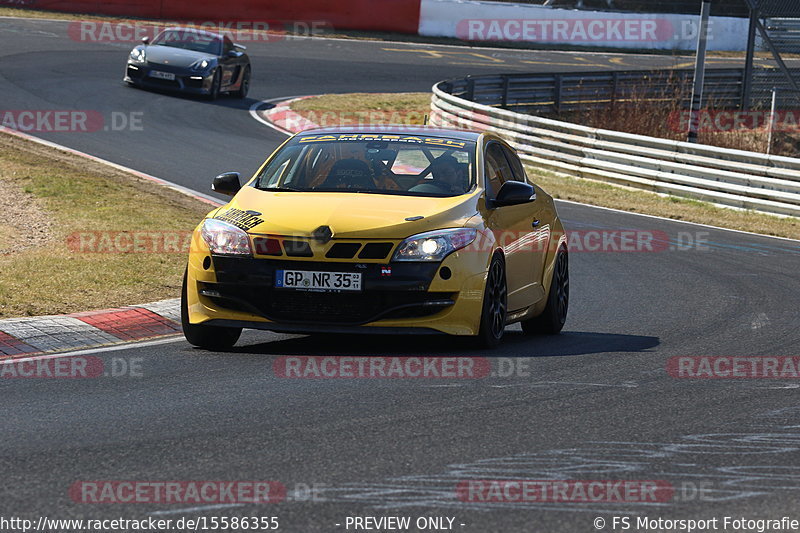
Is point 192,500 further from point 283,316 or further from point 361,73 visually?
point 361,73

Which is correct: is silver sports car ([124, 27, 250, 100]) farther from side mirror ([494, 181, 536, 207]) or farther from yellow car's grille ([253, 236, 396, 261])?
yellow car's grille ([253, 236, 396, 261])

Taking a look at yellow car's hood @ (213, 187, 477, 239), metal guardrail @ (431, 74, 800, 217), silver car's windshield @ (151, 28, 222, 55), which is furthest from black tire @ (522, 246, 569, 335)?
silver car's windshield @ (151, 28, 222, 55)

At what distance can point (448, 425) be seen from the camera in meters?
7.05

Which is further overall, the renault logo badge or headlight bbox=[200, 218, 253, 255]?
headlight bbox=[200, 218, 253, 255]

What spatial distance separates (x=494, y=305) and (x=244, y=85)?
23.4m

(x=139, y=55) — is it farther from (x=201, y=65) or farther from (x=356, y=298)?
(x=356, y=298)

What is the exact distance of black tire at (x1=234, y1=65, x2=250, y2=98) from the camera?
105ft

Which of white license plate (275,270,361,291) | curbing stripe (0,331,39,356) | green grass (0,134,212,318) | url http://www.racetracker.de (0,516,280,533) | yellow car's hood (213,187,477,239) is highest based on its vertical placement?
yellow car's hood (213,187,477,239)

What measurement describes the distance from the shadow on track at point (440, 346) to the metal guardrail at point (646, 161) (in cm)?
1243

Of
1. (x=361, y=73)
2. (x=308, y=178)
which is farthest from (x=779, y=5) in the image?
(x=308, y=178)

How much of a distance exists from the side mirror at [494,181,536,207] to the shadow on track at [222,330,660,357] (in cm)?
105

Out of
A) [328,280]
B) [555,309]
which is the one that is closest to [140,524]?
[328,280]

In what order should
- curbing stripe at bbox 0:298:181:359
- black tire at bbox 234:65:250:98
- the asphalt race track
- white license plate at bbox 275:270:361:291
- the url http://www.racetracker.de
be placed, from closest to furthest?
the url http://www.racetracker.de
the asphalt race track
white license plate at bbox 275:270:361:291
curbing stripe at bbox 0:298:181:359
black tire at bbox 234:65:250:98

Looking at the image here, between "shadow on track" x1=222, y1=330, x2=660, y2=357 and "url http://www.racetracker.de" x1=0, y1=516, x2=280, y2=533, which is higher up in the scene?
"url http://www.racetracker.de" x1=0, y1=516, x2=280, y2=533
